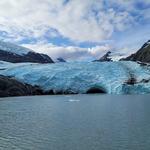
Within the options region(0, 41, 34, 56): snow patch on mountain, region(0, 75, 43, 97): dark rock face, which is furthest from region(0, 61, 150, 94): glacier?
region(0, 41, 34, 56): snow patch on mountain

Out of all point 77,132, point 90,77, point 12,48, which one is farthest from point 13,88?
point 12,48

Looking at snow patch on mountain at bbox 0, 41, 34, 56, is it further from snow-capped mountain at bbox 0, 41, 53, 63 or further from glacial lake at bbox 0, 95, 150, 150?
glacial lake at bbox 0, 95, 150, 150

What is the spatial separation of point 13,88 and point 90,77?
404 inches

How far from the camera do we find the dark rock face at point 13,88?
4502 cm

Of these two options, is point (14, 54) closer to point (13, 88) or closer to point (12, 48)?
point (12, 48)

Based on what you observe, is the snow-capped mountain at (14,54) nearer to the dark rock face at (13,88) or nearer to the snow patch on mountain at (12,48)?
the snow patch on mountain at (12,48)

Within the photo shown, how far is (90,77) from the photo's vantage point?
160 feet

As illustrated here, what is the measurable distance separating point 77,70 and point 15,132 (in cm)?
3408

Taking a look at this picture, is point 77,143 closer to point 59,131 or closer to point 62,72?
point 59,131

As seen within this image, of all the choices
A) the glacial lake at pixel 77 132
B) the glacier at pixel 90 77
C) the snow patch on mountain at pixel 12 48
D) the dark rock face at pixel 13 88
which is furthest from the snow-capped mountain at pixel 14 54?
the glacial lake at pixel 77 132

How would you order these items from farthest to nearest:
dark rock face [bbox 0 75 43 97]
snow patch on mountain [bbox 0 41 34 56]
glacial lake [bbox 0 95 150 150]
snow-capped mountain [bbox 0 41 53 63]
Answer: snow patch on mountain [bbox 0 41 34 56], snow-capped mountain [bbox 0 41 53 63], dark rock face [bbox 0 75 43 97], glacial lake [bbox 0 95 150 150]

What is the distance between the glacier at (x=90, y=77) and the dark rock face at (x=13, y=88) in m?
2.21

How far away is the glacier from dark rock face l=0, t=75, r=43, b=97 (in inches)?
86.9

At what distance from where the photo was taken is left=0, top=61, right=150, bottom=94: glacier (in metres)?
46.0
